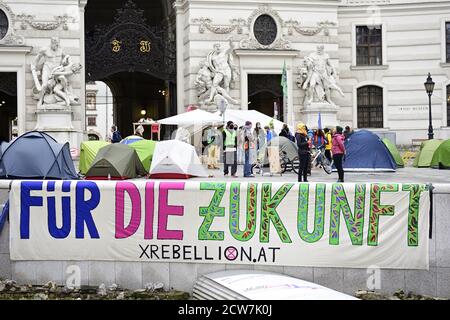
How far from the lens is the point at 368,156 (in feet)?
81.4

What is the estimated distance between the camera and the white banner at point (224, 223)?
14.3 m

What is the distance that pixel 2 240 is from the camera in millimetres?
14867

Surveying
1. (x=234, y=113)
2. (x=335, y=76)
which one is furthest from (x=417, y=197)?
(x=335, y=76)

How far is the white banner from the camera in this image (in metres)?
14.3

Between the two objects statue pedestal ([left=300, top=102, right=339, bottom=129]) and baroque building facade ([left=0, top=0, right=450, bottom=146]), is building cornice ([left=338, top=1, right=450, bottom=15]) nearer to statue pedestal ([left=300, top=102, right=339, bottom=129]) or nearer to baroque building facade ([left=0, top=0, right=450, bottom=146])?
baroque building facade ([left=0, top=0, right=450, bottom=146])

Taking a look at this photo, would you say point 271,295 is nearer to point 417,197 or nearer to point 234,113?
point 417,197

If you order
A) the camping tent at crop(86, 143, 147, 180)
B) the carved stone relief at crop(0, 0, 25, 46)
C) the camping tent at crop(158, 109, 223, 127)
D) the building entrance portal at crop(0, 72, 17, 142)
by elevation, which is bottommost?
the camping tent at crop(86, 143, 147, 180)

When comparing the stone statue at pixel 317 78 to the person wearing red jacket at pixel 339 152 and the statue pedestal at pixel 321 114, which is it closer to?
the statue pedestal at pixel 321 114

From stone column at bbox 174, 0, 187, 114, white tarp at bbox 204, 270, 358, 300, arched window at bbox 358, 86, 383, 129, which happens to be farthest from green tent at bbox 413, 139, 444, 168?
white tarp at bbox 204, 270, 358, 300

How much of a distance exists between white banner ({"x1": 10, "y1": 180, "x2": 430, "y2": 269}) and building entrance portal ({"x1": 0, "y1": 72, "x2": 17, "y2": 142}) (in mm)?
18466

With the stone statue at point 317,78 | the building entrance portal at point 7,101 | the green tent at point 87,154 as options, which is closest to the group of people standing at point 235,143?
the green tent at point 87,154

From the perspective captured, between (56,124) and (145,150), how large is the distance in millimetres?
9459

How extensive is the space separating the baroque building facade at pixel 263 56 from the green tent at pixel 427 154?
6857 mm
